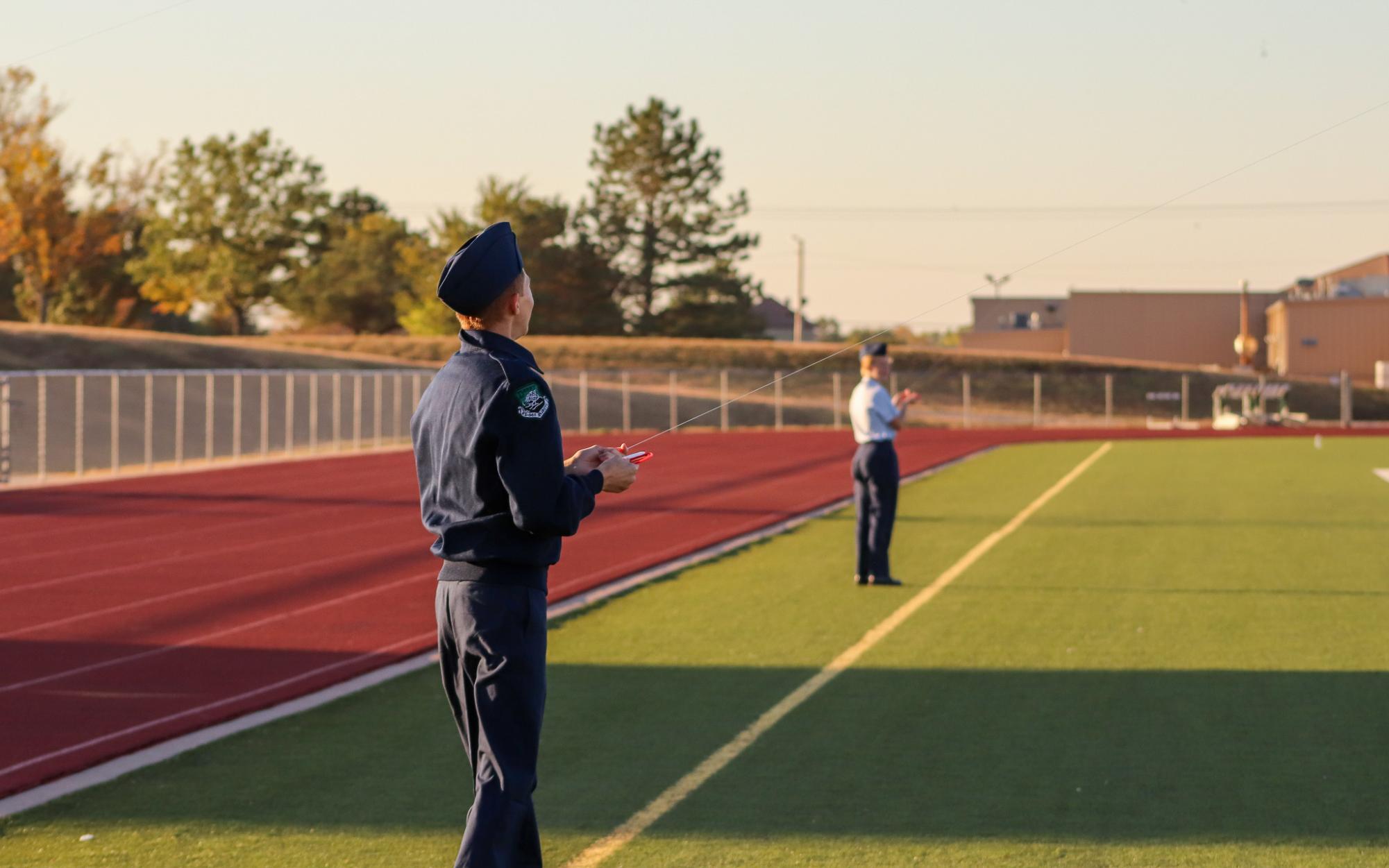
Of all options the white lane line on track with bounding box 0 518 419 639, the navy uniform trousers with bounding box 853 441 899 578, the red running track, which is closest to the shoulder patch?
the red running track

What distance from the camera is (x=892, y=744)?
7.82m

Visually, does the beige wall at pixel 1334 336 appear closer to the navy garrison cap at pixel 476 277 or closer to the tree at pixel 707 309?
the tree at pixel 707 309

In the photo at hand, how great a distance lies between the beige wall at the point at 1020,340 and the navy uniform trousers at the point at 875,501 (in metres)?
98.3

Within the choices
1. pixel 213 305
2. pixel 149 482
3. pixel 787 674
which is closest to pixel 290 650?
pixel 787 674

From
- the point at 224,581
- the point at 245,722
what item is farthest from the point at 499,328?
the point at 224,581

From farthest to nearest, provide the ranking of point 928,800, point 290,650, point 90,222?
point 90,222, point 290,650, point 928,800

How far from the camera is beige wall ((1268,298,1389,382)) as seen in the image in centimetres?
8481

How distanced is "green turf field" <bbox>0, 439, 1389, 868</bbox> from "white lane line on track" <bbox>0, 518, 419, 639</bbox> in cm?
376

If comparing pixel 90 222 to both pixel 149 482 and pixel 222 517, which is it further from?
pixel 222 517

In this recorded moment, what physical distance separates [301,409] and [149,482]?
2688cm

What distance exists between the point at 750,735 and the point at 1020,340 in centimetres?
10655

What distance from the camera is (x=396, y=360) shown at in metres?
70.8

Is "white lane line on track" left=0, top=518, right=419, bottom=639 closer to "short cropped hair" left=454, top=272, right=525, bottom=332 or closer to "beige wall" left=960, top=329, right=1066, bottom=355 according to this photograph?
"short cropped hair" left=454, top=272, right=525, bottom=332

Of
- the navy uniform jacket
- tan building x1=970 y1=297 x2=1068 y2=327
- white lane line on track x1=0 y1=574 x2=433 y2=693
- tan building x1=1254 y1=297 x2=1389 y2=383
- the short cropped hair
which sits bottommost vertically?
white lane line on track x1=0 y1=574 x2=433 y2=693
